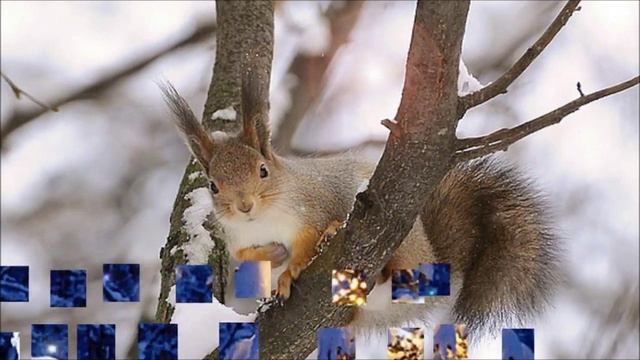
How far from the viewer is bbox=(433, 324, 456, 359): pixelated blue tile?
1181mm

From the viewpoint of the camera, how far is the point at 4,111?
2361 millimetres

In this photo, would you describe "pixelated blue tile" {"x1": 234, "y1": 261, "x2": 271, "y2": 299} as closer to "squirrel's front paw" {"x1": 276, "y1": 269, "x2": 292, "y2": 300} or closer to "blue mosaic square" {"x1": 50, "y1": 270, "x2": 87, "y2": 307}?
"squirrel's front paw" {"x1": 276, "y1": 269, "x2": 292, "y2": 300}

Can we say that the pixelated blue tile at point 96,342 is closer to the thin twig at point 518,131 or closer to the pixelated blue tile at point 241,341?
the pixelated blue tile at point 241,341

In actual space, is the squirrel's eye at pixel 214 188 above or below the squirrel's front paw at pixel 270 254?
above

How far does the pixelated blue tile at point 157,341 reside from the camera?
118 cm

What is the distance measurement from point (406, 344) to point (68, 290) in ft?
1.34

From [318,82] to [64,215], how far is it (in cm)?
62

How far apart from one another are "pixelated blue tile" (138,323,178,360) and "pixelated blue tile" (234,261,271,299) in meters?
0.10

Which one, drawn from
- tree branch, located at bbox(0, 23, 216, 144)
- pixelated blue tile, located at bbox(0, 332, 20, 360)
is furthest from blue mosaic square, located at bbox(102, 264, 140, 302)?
tree branch, located at bbox(0, 23, 216, 144)

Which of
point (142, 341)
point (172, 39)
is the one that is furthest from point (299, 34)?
point (142, 341)

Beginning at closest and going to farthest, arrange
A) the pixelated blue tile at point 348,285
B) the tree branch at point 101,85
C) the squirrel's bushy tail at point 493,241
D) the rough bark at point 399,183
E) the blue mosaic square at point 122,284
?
the rough bark at point 399,183, the pixelated blue tile at point 348,285, the blue mosaic square at point 122,284, the squirrel's bushy tail at point 493,241, the tree branch at point 101,85

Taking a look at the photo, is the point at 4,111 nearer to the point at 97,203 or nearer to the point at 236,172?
the point at 97,203

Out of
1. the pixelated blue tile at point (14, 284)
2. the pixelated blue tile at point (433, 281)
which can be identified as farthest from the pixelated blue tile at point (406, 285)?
the pixelated blue tile at point (14, 284)

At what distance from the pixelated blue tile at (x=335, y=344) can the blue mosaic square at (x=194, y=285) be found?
15 cm
